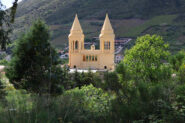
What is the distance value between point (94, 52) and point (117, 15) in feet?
155

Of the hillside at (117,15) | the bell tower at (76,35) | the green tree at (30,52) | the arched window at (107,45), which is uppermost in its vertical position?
the hillside at (117,15)

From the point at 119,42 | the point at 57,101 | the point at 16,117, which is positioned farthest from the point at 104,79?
the point at 119,42

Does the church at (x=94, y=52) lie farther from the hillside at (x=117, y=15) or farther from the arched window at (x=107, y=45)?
the hillside at (x=117, y=15)

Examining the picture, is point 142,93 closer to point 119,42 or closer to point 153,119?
point 153,119

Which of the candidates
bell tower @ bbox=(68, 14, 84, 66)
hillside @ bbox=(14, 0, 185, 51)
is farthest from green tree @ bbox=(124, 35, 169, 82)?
hillside @ bbox=(14, 0, 185, 51)

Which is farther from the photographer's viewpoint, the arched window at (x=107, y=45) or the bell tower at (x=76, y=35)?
the arched window at (x=107, y=45)

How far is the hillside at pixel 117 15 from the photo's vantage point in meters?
60.4

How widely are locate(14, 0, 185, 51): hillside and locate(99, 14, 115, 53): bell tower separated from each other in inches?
1057

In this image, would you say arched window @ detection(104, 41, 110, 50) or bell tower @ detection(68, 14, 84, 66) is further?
arched window @ detection(104, 41, 110, 50)

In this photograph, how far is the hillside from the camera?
60406 millimetres

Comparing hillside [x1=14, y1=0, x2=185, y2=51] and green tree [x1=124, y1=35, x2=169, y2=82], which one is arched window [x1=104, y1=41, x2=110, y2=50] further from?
hillside [x1=14, y1=0, x2=185, y2=51]

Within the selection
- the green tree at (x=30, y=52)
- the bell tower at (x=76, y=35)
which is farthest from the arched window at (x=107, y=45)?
the green tree at (x=30, y=52)

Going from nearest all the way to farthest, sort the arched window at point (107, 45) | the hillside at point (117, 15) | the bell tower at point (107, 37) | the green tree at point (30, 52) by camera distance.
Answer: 1. the green tree at point (30, 52)
2. the bell tower at point (107, 37)
3. the arched window at point (107, 45)
4. the hillside at point (117, 15)

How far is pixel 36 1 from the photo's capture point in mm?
79500
